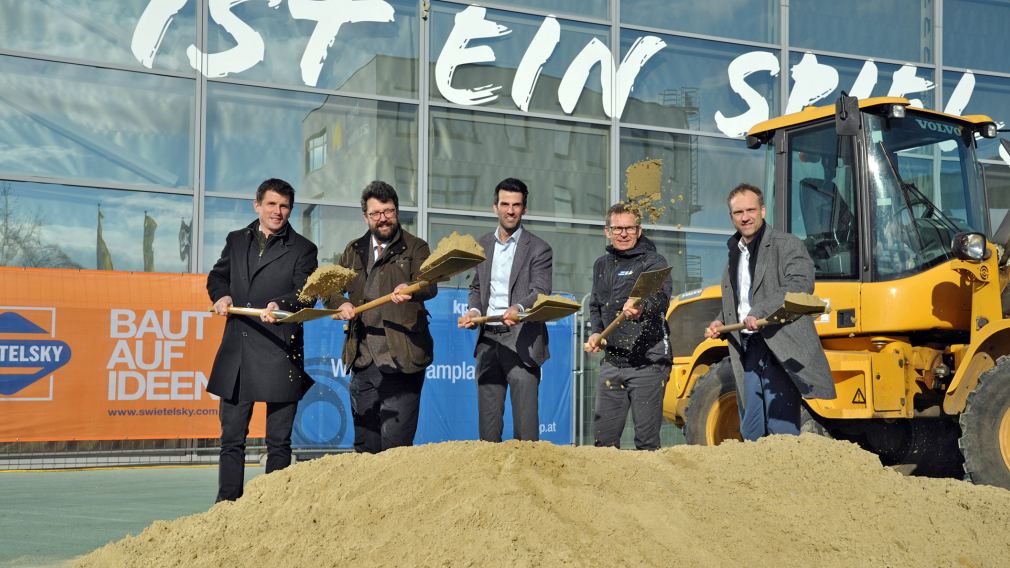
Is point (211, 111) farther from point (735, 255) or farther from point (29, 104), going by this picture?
point (735, 255)

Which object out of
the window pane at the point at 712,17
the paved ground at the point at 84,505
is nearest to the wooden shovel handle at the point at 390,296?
the paved ground at the point at 84,505

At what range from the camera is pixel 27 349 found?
9.72m

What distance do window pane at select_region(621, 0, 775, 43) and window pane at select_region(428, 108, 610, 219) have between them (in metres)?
1.79

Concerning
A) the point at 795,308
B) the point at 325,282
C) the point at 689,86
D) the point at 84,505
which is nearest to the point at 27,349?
the point at 84,505

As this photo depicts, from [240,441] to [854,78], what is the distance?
1246 centimetres

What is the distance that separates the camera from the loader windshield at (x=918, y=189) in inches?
273

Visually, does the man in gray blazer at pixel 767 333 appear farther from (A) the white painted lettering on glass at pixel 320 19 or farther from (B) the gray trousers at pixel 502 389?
(A) the white painted lettering on glass at pixel 320 19

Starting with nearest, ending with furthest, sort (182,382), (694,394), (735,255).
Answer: (735,255)
(694,394)
(182,382)

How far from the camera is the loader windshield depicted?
6.95 meters

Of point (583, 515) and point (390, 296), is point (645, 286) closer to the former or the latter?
point (390, 296)

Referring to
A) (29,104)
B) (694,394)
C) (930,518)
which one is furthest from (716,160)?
(930,518)

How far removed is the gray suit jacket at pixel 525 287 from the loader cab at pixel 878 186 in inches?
87.0

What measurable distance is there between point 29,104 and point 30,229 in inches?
56.2

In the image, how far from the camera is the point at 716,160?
14805 millimetres
